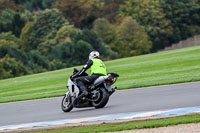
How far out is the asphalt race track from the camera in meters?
14.7

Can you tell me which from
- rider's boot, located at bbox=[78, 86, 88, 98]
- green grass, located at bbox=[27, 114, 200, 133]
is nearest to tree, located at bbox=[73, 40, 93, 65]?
rider's boot, located at bbox=[78, 86, 88, 98]

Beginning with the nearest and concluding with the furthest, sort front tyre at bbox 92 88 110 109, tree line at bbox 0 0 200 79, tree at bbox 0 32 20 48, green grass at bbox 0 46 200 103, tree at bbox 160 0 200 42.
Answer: front tyre at bbox 92 88 110 109 < green grass at bbox 0 46 200 103 < tree line at bbox 0 0 200 79 < tree at bbox 0 32 20 48 < tree at bbox 160 0 200 42

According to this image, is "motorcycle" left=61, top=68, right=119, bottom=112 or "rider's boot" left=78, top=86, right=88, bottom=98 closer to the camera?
"motorcycle" left=61, top=68, right=119, bottom=112

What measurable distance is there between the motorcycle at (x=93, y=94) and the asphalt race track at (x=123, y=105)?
19 cm

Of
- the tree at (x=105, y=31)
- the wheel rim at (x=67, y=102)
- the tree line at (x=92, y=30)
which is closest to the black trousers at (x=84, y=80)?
the wheel rim at (x=67, y=102)

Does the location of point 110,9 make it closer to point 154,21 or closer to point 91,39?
point 154,21

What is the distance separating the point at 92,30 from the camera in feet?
283

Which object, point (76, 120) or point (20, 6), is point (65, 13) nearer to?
point (20, 6)

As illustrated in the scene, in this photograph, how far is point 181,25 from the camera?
327 feet

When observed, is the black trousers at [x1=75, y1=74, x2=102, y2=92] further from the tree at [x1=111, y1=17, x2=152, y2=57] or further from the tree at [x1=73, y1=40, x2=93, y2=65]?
the tree at [x1=111, y1=17, x2=152, y2=57]

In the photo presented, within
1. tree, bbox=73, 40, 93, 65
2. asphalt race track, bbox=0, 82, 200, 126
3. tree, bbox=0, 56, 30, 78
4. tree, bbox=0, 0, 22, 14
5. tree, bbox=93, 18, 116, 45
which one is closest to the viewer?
asphalt race track, bbox=0, 82, 200, 126

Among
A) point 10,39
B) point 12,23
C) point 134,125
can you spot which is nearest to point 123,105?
point 134,125

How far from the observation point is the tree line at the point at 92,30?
78.4 metres

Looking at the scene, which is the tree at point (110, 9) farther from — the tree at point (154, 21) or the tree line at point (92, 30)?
the tree at point (154, 21)
